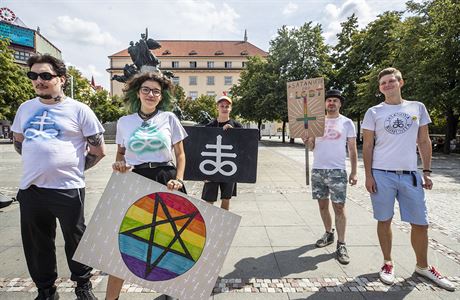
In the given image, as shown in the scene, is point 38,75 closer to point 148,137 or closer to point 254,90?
point 148,137

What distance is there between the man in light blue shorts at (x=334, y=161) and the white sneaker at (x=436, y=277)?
2.46ft

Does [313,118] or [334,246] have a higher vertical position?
[313,118]

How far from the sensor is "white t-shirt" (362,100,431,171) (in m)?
3.06

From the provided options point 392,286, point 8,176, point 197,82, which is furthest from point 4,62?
point 197,82

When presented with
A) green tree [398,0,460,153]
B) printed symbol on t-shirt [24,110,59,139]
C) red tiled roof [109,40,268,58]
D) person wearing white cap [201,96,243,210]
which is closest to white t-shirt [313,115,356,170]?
person wearing white cap [201,96,243,210]

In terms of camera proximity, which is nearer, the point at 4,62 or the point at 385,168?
the point at 385,168

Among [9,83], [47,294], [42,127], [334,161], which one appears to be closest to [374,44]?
[334,161]

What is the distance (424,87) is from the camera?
19.0 meters

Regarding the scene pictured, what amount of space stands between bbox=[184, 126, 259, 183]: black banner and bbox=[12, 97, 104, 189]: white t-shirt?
3.94 ft

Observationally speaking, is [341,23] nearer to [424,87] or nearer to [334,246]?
[424,87]

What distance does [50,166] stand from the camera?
7.86 feet

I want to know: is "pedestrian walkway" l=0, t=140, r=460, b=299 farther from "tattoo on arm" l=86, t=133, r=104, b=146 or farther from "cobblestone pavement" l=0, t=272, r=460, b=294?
"tattoo on arm" l=86, t=133, r=104, b=146

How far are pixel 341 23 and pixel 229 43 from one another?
45557 millimetres

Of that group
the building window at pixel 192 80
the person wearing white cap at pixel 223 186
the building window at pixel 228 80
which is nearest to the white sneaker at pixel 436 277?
the person wearing white cap at pixel 223 186
